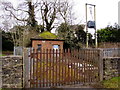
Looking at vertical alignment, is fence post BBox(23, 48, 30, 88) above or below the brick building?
below

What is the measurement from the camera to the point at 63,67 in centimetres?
653

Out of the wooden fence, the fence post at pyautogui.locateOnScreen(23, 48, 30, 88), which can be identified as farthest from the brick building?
the fence post at pyautogui.locateOnScreen(23, 48, 30, 88)

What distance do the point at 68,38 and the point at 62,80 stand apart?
1971cm

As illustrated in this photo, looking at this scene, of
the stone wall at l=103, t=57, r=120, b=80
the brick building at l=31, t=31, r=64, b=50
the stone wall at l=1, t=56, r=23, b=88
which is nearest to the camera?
the stone wall at l=1, t=56, r=23, b=88

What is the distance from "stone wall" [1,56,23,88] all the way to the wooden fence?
1.38 feet

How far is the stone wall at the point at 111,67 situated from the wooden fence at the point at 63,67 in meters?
Result: 0.31

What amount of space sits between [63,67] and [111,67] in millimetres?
2400

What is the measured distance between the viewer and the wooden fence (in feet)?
20.2

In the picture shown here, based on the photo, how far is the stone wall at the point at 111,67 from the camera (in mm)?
7145

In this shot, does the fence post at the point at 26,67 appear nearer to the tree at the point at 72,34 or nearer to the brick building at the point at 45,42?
the brick building at the point at 45,42

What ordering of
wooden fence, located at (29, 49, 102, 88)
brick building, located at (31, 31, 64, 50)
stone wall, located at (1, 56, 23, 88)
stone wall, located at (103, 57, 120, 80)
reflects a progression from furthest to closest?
brick building, located at (31, 31, 64, 50), stone wall, located at (103, 57, 120, 80), wooden fence, located at (29, 49, 102, 88), stone wall, located at (1, 56, 23, 88)

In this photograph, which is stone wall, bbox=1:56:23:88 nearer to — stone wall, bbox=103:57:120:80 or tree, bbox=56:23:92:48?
stone wall, bbox=103:57:120:80

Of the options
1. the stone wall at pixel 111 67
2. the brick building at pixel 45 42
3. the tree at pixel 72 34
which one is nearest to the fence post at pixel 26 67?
the stone wall at pixel 111 67

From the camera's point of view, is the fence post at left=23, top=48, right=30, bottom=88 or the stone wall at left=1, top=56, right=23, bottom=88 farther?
the fence post at left=23, top=48, right=30, bottom=88
